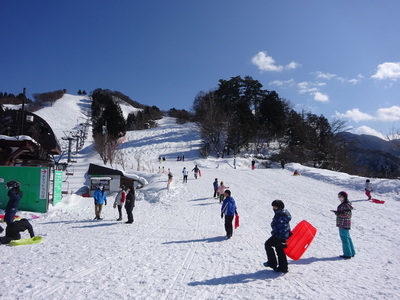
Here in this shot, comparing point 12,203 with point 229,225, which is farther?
point 229,225

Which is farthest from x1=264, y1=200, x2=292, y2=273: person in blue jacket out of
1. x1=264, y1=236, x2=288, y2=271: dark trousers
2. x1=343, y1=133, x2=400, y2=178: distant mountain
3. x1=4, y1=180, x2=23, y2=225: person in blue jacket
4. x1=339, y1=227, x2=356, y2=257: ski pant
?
x1=343, y1=133, x2=400, y2=178: distant mountain

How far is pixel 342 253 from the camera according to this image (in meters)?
6.54

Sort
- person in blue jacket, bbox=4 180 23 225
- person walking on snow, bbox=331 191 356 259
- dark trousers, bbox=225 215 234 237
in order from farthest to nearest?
dark trousers, bbox=225 215 234 237 < person in blue jacket, bbox=4 180 23 225 < person walking on snow, bbox=331 191 356 259

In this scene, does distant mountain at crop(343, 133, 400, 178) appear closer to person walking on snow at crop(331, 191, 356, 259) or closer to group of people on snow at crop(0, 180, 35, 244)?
person walking on snow at crop(331, 191, 356, 259)

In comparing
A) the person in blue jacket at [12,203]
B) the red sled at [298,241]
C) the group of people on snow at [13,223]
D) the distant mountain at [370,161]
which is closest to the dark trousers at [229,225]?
the red sled at [298,241]

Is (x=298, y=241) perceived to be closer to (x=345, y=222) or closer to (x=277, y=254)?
(x=277, y=254)

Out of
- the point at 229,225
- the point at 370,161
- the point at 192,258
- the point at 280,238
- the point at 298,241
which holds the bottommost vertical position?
the point at 192,258

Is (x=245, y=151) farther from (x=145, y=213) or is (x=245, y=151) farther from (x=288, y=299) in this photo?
(x=288, y=299)

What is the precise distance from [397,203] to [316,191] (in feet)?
15.2

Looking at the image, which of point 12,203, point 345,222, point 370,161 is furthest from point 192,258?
point 370,161

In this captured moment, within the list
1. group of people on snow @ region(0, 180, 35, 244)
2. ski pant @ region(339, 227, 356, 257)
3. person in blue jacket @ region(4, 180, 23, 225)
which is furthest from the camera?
person in blue jacket @ region(4, 180, 23, 225)

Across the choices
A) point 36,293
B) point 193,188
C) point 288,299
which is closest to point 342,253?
point 288,299

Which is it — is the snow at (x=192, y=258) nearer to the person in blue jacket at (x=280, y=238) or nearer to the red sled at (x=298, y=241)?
the person in blue jacket at (x=280, y=238)

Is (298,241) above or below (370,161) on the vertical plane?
below
